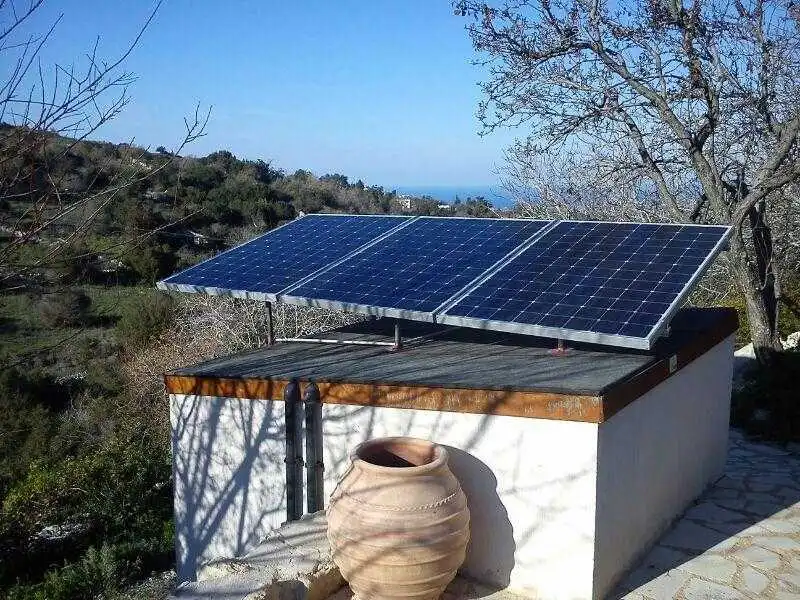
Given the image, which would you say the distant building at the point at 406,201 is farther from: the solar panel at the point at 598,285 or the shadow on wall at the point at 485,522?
the shadow on wall at the point at 485,522

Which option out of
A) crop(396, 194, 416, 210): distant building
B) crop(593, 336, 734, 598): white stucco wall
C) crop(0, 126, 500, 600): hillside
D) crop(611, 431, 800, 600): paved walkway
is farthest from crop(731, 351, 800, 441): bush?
crop(396, 194, 416, 210): distant building

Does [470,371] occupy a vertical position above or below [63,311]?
above

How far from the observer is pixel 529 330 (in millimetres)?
4996

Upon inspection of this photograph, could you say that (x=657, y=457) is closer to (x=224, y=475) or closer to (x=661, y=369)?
(x=661, y=369)

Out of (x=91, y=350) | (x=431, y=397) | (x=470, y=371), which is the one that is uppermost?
(x=470, y=371)

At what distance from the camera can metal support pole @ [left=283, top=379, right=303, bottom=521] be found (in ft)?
17.4

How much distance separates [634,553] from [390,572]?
198 cm

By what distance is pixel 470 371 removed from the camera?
5246 millimetres

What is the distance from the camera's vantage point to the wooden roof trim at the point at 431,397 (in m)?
4.39

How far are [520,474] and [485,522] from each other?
0.46 metres

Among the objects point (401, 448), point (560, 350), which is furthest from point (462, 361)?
point (401, 448)

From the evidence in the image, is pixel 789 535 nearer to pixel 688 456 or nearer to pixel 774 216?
pixel 688 456

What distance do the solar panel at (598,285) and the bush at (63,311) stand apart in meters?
16.0

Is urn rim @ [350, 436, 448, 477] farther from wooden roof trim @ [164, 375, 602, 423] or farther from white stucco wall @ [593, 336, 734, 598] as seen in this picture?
white stucco wall @ [593, 336, 734, 598]
